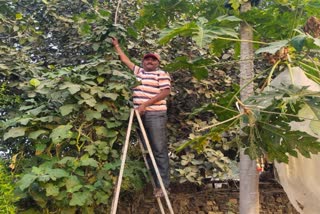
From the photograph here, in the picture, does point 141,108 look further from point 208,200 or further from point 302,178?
point 208,200

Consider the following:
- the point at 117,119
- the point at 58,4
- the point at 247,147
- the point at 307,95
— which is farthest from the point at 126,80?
the point at 58,4

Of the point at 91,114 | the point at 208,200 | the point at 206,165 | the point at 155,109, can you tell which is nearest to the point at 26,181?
the point at 91,114

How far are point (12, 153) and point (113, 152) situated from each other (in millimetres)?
827

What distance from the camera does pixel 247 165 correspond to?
2.38 metres

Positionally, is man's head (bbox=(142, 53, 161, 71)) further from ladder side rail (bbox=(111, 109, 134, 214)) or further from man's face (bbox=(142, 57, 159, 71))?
ladder side rail (bbox=(111, 109, 134, 214))

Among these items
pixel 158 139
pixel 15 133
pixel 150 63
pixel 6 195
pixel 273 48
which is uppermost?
pixel 150 63

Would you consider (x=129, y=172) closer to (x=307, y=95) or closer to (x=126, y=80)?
(x=126, y=80)

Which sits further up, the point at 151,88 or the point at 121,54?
the point at 121,54

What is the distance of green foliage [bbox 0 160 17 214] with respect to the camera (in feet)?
7.04

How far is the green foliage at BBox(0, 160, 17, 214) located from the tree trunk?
1.40 meters

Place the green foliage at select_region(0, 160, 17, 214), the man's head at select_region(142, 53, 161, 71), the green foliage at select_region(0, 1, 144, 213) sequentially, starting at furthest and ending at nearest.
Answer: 1. the man's head at select_region(142, 53, 161, 71)
2. the green foliage at select_region(0, 1, 144, 213)
3. the green foliage at select_region(0, 160, 17, 214)

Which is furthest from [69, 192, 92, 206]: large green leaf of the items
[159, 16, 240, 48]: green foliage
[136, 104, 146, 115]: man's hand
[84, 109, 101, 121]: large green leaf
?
[159, 16, 240, 48]: green foliage

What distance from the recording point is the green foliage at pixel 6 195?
2.14m

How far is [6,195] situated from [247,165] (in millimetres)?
1474
